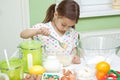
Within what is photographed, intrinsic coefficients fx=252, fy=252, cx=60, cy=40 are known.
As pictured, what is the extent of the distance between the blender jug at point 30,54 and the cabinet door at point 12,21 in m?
0.93

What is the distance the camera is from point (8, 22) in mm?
2195

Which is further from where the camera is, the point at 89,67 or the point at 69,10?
the point at 69,10

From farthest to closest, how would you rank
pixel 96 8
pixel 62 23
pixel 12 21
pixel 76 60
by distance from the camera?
pixel 96 8 → pixel 12 21 → pixel 62 23 → pixel 76 60

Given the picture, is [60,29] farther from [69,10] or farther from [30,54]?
[30,54]

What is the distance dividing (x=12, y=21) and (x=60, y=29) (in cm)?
76

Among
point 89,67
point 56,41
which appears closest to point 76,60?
point 89,67

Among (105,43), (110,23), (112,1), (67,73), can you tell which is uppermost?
(112,1)

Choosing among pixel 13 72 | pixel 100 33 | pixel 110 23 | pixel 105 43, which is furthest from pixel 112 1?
pixel 13 72

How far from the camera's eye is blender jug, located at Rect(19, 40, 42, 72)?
1.21 m

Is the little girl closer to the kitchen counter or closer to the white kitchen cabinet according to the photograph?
the kitchen counter

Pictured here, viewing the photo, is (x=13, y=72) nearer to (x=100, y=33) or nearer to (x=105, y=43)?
(x=105, y=43)

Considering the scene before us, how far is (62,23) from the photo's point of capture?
151 centimetres

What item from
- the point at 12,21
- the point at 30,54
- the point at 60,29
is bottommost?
the point at 30,54

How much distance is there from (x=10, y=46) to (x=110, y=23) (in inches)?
37.5
